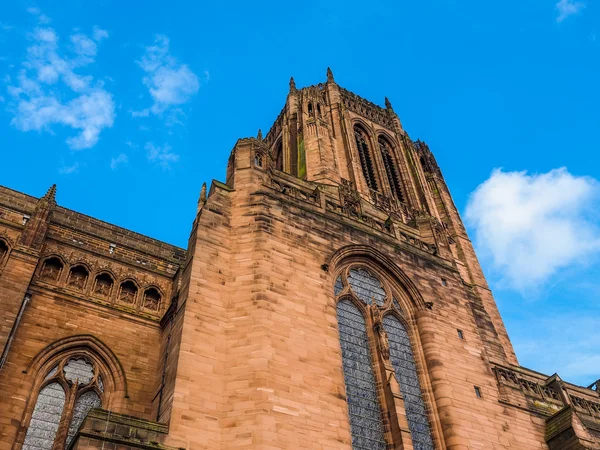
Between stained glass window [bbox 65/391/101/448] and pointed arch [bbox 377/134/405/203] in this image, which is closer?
stained glass window [bbox 65/391/101/448]

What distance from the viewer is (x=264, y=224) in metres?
16.0

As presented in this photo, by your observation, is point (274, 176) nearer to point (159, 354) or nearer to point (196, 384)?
point (159, 354)

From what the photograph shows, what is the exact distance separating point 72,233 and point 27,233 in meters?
2.03

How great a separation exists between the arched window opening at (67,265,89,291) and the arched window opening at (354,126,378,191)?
17.0 meters

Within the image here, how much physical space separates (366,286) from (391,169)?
1937 centimetres

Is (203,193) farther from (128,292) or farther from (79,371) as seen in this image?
(79,371)

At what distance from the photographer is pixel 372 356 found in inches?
613

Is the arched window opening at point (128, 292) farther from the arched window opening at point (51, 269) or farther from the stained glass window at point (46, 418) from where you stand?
the stained glass window at point (46, 418)

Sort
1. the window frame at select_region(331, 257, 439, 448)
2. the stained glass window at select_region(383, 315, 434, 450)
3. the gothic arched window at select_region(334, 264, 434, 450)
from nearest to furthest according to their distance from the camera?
1. the gothic arched window at select_region(334, 264, 434, 450)
2. the stained glass window at select_region(383, 315, 434, 450)
3. the window frame at select_region(331, 257, 439, 448)

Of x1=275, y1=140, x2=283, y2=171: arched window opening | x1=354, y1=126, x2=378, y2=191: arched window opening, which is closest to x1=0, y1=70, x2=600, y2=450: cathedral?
x1=354, y1=126, x2=378, y2=191: arched window opening

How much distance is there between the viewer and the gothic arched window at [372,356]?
1404 centimetres

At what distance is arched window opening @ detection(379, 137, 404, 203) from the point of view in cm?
3391

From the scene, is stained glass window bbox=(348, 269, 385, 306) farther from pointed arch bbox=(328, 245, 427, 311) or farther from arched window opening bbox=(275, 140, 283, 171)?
arched window opening bbox=(275, 140, 283, 171)

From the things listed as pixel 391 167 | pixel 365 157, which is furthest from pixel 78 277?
pixel 391 167
